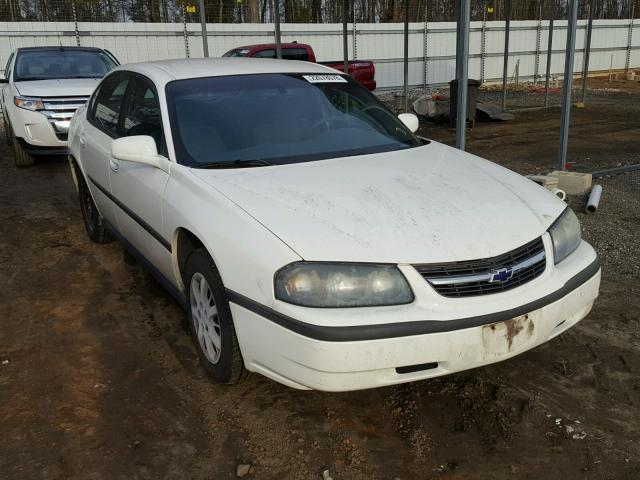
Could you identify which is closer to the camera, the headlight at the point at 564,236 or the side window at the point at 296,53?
the headlight at the point at 564,236

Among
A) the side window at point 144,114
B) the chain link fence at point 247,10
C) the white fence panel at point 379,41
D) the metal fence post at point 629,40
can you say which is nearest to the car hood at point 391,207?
the side window at point 144,114

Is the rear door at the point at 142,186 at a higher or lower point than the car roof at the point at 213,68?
lower

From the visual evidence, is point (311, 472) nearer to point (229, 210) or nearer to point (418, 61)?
point (229, 210)

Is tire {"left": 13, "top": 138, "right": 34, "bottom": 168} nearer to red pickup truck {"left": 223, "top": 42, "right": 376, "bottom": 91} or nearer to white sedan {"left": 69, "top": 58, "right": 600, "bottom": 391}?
white sedan {"left": 69, "top": 58, "right": 600, "bottom": 391}

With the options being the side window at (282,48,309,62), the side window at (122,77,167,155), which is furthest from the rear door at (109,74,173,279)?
the side window at (282,48,309,62)

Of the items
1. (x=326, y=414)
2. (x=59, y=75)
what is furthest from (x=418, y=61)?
(x=326, y=414)

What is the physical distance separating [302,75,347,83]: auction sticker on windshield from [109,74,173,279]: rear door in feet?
3.23

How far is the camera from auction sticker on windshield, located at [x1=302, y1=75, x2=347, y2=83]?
4223mm

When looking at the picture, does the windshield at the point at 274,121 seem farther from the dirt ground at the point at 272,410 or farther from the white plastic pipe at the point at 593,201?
the white plastic pipe at the point at 593,201

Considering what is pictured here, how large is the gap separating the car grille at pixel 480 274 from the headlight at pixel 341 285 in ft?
0.41

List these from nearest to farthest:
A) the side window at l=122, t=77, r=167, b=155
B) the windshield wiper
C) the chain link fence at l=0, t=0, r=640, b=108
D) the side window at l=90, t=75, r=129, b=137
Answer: the windshield wiper < the side window at l=122, t=77, r=167, b=155 < the side window at l=90, t=75, r=129, b=137 < the chain link fence at l=0, t=0, r=640, b=108

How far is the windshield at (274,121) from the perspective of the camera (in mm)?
3547

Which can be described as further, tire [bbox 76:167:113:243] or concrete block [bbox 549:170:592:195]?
concrete block [bbox 549:170:592:195]

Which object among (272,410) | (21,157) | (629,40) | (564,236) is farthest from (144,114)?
(629,40)
